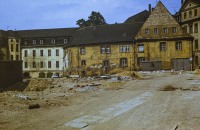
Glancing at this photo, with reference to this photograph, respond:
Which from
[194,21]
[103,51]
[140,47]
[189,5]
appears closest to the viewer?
[140,47]

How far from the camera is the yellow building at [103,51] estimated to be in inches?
1953

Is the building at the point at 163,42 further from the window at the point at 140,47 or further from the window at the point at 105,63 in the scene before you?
the window at the point at 105,63

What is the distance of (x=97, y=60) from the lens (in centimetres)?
5078

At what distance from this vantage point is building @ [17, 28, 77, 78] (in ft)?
226

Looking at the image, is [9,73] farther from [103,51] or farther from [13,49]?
[13,49]

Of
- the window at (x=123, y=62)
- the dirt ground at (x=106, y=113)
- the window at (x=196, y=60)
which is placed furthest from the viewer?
the window at (x=196, y=60)

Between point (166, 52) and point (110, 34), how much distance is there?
10.4 meters

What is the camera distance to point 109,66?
50156 mm

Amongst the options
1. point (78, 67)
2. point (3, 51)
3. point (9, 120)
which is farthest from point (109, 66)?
point (9, 120)

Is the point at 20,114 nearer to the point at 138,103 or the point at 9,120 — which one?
the point at 9,120

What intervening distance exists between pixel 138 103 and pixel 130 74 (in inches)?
738

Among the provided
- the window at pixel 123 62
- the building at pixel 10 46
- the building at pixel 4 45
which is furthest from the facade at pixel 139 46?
the building at pixel 4 45

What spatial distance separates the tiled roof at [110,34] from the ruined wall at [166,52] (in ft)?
11.2

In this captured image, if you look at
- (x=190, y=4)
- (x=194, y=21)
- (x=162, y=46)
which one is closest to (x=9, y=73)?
(x=162, y=46)
